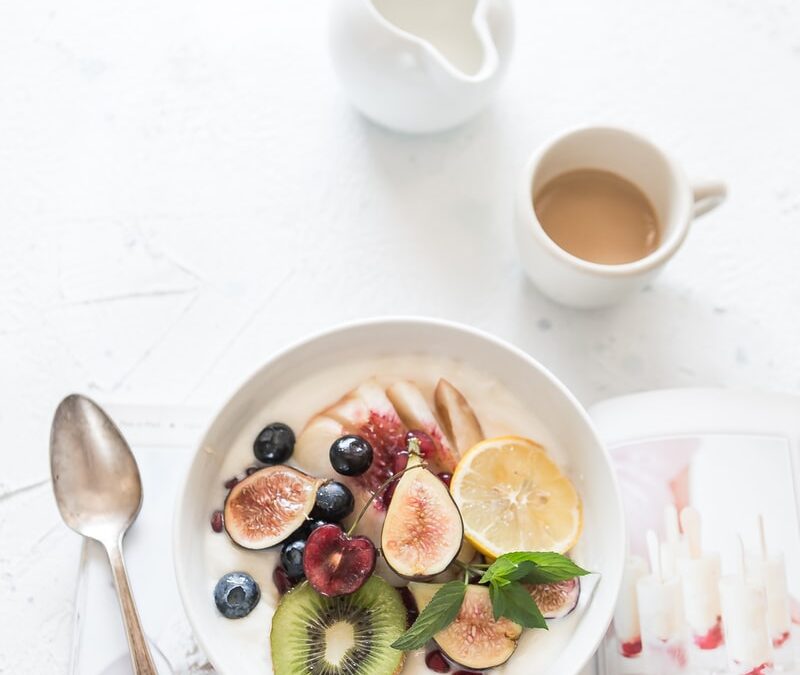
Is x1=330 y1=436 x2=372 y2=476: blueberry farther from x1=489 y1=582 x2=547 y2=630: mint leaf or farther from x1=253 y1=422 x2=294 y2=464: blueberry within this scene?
x1=489 y1=582 x2=547 y2=630: mint leaf

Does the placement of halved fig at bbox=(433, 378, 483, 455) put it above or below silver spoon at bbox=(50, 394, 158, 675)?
above

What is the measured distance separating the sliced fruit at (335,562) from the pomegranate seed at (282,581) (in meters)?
0.04

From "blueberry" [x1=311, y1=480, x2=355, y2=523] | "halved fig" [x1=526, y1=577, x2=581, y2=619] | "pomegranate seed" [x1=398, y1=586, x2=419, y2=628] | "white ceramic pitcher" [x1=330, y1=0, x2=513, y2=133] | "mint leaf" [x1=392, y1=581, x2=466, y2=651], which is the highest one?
"white ceramic pitcher" [x1=330, y1=0, x2=513, y2=133]

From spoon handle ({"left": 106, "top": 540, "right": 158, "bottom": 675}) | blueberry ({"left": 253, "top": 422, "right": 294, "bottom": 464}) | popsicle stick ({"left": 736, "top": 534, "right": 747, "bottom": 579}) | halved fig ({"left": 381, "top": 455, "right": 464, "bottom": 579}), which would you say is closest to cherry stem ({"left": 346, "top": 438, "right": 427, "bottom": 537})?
halved fig ({"left": 381, "top": 455, "right": 464, "bottom": 579})

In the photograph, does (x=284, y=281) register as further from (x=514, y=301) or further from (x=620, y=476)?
(x=620, y=476)

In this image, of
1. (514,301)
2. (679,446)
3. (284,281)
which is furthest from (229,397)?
(679,446)

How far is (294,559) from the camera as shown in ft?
3.14

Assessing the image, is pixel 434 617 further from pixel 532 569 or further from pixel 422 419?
pixel 422 419

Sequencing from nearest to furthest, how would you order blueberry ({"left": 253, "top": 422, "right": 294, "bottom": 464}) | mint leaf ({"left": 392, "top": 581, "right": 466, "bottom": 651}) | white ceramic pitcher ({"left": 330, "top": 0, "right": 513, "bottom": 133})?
mint leaf ({"left": 392, "top": 581, "right": 466, "bottom": 651}), blueberry ({"left": 253, "top": 422, "right": 294, "bottom": 464}), white ceramic pitcher ({"left": 330, "top": 0, "right": 513, "bottom": 133})

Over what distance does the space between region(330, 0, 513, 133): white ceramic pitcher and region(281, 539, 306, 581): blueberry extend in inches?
22.9

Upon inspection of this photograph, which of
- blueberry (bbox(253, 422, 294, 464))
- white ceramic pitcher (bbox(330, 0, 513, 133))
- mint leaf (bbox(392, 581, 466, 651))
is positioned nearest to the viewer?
mint leaf (bbox(392, 581, 466, 651))

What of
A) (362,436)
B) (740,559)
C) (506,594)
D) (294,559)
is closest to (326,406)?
(362,436)

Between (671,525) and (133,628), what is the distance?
25.4 inches

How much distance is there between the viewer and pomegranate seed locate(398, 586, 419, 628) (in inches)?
37.5
